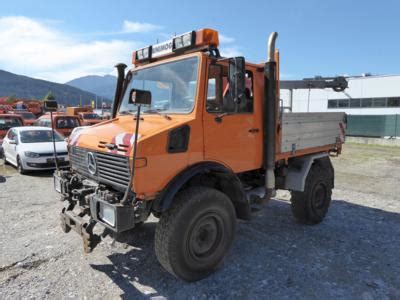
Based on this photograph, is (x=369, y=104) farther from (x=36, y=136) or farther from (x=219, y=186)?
(x=219, y=186)

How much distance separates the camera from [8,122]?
1357cm

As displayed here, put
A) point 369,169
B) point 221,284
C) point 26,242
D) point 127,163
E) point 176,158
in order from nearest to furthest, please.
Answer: point 127,163, point 176,158, point 221,284, point 26,242, point 369,169

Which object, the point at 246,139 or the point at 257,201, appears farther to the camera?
the point at 257,201

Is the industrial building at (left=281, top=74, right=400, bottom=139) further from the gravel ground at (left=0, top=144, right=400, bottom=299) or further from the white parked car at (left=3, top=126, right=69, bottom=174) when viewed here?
the gravel ground at (left=0, top=144, right=400, bottom=299)

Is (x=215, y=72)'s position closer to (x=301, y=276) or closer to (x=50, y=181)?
(x=301, y=276)

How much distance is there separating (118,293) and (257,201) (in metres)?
2.29

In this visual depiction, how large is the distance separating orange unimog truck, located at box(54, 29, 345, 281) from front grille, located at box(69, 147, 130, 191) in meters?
0.01

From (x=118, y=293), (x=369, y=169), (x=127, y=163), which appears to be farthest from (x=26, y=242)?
(x=369, y=169)

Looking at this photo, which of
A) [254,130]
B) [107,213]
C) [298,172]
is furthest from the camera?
[298,172]

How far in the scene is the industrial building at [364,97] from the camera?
24.2m

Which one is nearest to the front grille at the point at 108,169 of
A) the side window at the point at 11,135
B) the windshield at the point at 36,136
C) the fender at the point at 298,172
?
the fender at the point at 298,172

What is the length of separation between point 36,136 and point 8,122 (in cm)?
384

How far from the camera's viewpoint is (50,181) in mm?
8938

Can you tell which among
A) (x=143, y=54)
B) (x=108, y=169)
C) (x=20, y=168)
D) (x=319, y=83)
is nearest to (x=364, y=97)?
(x=319, y=83)
